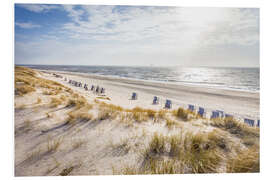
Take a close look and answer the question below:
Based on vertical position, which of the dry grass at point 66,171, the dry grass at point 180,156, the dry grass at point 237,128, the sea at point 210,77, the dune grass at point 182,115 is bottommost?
the dry grass at point 66,171

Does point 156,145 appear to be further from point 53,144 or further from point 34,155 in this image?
point 34,155

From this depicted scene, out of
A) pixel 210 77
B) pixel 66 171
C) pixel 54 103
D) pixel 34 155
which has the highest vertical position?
pixel 210 77

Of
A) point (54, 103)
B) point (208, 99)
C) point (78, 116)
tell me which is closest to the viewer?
point (78, 116)

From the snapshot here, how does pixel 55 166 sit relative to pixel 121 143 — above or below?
below

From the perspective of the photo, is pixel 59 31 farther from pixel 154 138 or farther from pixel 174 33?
pixel 154 138

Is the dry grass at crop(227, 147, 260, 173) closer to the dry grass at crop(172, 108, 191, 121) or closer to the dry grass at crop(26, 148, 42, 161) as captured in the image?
the dry grass at crop(172, 108, 191, 121)

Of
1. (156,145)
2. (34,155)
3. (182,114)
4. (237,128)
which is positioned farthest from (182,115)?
(34,155)

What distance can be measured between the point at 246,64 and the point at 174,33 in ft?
5.72

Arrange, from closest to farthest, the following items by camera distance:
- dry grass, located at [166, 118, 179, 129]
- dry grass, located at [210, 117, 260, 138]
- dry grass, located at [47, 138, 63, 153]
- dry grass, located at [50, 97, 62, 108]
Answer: dry grass, located at [47, 138, 63, 153]
dry grass, located at [210, 117, 260, 138]
dry grass, located at [166, 118, 179, 129]
dry grass, located at [50, 97, 62, 108]

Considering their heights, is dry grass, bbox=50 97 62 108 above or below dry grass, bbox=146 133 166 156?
above

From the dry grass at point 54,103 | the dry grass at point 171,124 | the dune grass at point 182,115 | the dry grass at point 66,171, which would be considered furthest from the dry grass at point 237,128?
the dry grass at point 54,103

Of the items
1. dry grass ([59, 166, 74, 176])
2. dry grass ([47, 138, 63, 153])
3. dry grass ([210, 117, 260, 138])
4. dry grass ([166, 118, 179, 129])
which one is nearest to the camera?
dry grass ([59, 166, 74, 176])

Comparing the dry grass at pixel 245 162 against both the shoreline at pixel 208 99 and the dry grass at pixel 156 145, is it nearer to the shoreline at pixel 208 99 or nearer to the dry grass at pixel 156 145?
the dry grass at pixel 156 145

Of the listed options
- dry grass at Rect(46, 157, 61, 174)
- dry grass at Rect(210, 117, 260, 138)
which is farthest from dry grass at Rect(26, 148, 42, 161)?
dry grass at Rect(210, 117, 260, 138)
